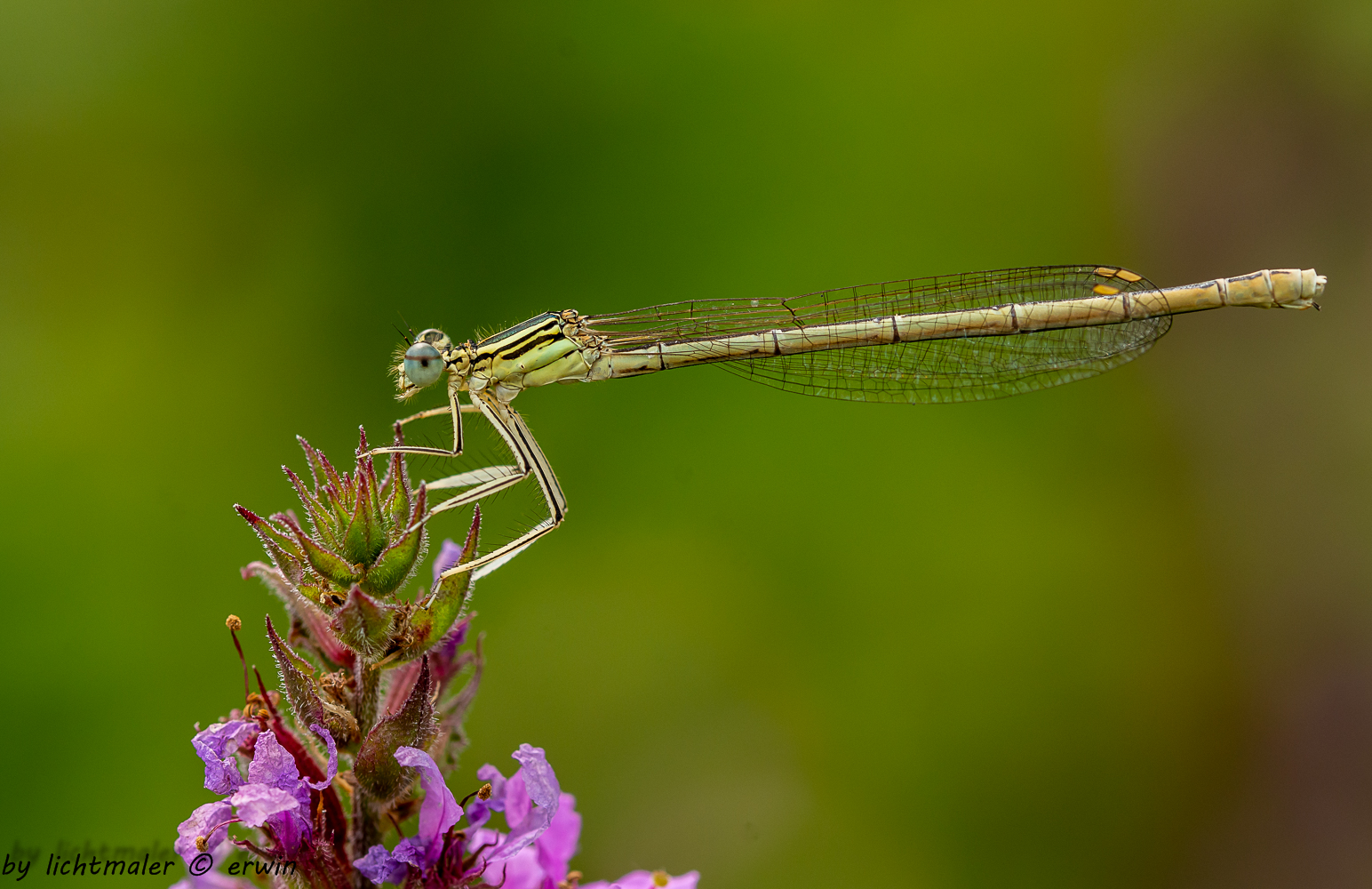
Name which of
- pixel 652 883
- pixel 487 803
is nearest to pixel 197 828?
pixel 487 803

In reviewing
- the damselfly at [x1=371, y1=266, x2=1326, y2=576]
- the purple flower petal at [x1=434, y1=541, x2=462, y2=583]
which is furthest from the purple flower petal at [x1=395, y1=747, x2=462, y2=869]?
the damselfly at [x1=371, y1=266, x2=1326, y2=576]

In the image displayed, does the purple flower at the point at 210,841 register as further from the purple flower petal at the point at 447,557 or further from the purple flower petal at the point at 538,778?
the purple flower petal at the point at 447,557

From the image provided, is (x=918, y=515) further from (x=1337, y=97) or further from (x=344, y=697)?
(x=344, y=697)

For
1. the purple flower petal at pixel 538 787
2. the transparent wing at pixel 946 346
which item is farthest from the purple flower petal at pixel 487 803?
the transparent wing at pixel 946 346

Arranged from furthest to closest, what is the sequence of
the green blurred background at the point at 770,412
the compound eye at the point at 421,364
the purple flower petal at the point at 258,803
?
1. the green blurred background at the point at 770,412
2. the compound eye at the point at 421,364
3. the purple flower petal at the point at 258,803

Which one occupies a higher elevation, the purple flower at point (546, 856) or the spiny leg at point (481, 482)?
the spiny leg at point (481, 482)

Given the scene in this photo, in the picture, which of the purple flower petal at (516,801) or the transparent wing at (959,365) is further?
the transparent wing at (959,365)
